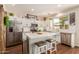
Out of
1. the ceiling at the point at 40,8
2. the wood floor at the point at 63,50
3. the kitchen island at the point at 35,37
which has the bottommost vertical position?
the wood floor at the point at 63,50

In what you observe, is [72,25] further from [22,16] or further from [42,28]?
[22,16]

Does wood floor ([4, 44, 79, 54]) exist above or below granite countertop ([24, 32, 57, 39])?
below

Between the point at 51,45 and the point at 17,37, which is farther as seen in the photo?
the point at 51,45

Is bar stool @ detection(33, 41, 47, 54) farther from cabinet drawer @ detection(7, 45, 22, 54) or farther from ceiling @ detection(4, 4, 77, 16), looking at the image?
ceiling @ detection(4, 4, 77, 16)

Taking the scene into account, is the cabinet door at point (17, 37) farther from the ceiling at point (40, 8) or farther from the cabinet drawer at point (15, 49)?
the ceiling at point (40, 8)

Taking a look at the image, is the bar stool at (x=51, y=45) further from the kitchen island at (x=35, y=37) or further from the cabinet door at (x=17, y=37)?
the cabinet door at (x=17, y=37)

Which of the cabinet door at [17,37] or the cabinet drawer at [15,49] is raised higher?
the cabinet door at [17,37]

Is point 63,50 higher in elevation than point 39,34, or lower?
lower

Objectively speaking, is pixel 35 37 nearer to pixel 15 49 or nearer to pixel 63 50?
pixel 15 49

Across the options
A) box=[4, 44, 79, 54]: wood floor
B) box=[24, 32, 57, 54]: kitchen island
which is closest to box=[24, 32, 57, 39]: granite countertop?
box=[24, 32, 57, 54]: kitchen island

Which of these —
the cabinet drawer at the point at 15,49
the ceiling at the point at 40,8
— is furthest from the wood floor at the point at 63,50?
the ceiling at the point at 40,8

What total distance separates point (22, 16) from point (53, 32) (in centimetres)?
58

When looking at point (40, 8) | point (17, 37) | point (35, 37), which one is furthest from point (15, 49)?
point (40, 8)

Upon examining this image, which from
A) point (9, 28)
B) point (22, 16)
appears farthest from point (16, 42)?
point (22, 16)
